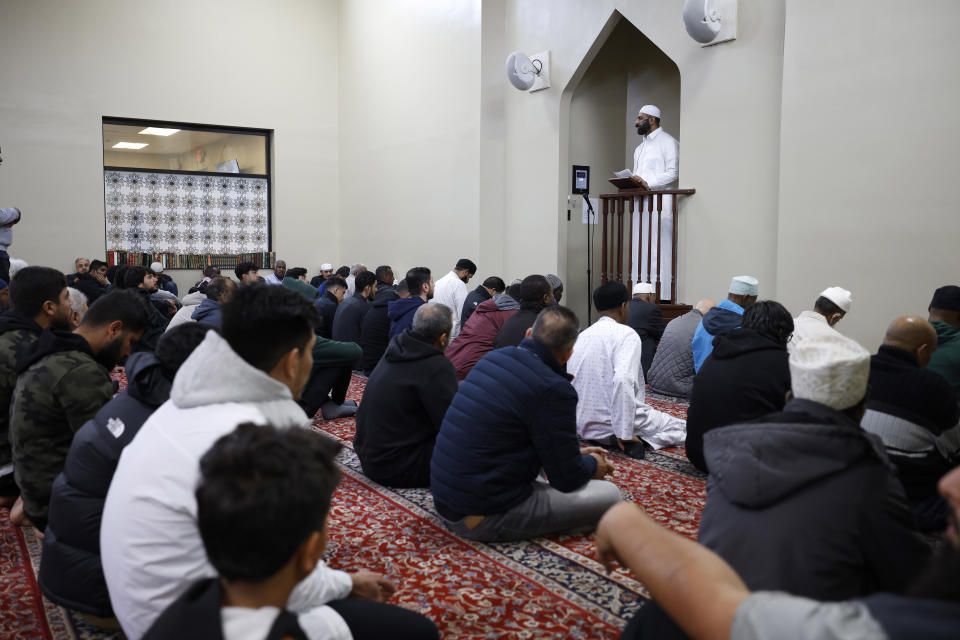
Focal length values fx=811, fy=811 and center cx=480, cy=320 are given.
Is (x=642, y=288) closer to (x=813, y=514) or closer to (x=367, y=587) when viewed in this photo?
(x=367, y=587)

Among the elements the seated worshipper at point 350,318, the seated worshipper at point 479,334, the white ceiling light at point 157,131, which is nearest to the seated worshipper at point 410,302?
the seated worshipper at point 350,318

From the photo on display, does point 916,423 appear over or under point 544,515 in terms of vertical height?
over

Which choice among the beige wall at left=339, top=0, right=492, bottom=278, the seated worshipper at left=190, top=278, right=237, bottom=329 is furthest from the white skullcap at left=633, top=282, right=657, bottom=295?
the seated worshipper at left=190, top=278, right=237, bottom=329

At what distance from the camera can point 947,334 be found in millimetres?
3766

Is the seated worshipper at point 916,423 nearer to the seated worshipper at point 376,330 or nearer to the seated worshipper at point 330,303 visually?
the seated worshipper at point 376,330

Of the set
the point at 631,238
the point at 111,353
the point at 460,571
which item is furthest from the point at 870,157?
the point at 111,353

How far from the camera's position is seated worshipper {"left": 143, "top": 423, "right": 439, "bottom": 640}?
1.14 m

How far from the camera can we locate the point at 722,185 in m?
6.93

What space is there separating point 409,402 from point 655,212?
4553mm

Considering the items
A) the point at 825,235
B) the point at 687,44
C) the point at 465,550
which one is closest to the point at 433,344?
the point at 465,550

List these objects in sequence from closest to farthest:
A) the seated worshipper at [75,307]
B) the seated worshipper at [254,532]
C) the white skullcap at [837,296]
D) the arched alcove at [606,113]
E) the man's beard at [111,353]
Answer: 1. the seated worshipper at [254,532]
2. the man's beard at [111,353]
3. the seated worshipper at [75,307]
4. the white skullcap at [837,296]
5. the arched alcove at [606,113]

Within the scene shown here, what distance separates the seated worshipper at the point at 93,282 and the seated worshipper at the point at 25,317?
4797 millimetres

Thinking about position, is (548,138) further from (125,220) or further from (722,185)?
(125,220)

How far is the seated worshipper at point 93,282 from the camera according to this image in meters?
8.20
